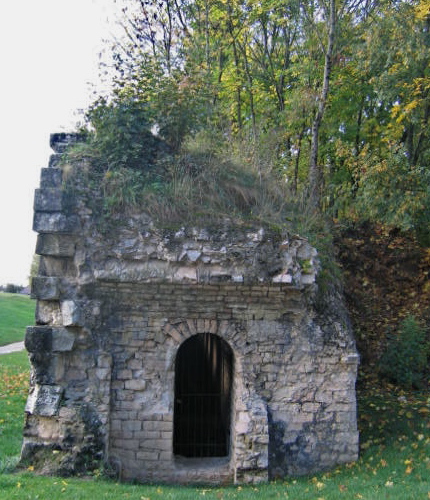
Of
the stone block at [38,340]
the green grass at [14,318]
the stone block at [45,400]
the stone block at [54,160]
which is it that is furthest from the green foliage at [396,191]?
the green grass at [14,318]

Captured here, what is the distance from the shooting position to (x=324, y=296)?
7.84 meters

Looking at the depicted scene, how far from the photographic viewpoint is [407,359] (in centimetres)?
1005

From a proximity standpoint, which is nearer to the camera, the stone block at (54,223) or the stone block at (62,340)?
the stone block at (62,340)

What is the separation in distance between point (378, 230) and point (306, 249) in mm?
6880

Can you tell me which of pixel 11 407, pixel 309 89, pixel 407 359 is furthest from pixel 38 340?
pixel 309 89

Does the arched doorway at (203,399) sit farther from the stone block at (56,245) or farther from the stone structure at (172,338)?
the stone block at (56,245)

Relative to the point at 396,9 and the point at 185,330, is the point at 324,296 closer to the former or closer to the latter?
the point at 185,330

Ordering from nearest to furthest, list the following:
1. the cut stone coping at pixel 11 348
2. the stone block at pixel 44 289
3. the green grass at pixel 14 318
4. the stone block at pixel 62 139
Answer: the stone block at pixel 44 289 → the stone block at pixel 62 139 → the cut stone coping at pixel 11 348 → the green grass at pixel 14 318

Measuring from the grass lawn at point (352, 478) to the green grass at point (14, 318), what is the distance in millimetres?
17050

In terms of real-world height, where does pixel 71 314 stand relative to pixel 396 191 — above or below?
below

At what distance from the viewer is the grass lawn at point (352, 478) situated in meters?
5.86

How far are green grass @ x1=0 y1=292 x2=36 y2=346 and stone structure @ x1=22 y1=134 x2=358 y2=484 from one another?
59.7 ft

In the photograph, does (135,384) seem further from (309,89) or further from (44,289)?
(309,89)

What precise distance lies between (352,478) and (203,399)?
15.4ft
